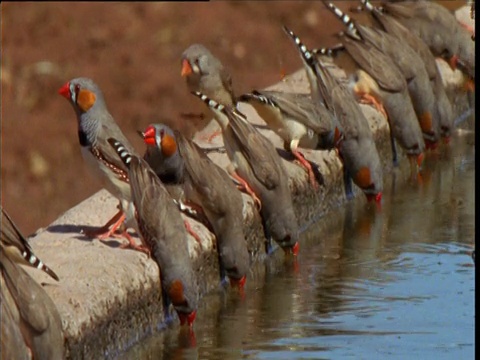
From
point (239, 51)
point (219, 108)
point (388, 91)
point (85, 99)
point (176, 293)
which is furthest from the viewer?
point (239, 51)

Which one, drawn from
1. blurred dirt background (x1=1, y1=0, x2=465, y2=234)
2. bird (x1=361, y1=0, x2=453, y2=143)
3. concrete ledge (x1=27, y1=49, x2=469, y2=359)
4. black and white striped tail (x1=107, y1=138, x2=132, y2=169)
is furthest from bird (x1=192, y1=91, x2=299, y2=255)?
bird (x1=361, y1=0, x2=453, y2=143)

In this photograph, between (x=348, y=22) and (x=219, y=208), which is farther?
(x=348, y=22)

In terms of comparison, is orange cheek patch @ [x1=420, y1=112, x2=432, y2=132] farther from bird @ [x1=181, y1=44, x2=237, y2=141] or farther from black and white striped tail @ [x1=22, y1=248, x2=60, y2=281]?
black and white striped tail @ [x1=22, y1=248, x2=60, y2=281]

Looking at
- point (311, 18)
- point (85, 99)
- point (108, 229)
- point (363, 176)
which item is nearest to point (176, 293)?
point (108, 229)

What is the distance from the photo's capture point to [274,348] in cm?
813

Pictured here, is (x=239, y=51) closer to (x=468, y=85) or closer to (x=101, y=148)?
(x=468, y=85)

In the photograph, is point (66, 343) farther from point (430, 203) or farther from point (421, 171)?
point (421, 171)

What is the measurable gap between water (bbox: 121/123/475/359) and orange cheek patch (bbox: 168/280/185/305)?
7.9 inches

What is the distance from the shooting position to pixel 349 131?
11.4m

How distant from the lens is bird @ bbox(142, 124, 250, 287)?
9.11 m

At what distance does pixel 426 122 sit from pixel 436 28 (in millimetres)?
1621

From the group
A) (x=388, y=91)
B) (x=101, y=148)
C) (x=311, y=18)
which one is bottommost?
(x=101, y=148)

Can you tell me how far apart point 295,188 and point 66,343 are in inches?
144

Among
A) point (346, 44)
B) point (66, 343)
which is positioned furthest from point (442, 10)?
point (66, 343)
